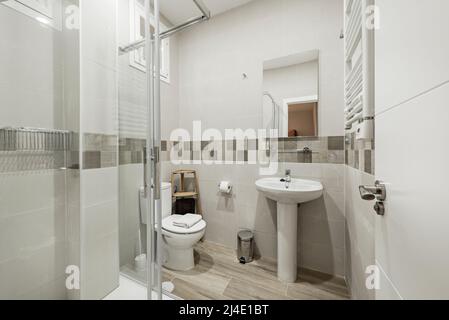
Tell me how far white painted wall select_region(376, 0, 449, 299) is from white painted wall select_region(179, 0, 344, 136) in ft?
3.92

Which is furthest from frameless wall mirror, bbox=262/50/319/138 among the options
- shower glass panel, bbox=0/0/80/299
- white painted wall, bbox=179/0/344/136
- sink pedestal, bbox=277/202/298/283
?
shower glass panel, bbox=0/0/80/299

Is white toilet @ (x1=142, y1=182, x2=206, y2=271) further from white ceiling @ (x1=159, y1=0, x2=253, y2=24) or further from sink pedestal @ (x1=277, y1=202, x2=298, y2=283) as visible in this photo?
white ceiling @ (x1=159, y1=0, x2=253, y2=24)

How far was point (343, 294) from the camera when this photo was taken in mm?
1412

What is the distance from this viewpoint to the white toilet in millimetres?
1578

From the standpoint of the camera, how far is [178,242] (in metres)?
1.59

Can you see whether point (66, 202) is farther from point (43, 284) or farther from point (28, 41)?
point (28, 41)

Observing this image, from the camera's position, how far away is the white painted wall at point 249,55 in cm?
160

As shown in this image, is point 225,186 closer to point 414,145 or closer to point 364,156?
point 364,156

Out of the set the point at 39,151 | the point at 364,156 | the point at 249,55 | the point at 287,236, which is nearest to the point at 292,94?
the point at 249,55

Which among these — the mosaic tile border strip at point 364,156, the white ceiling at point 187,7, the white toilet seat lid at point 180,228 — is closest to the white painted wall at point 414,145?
the mosaic tile border strip at point 364,156

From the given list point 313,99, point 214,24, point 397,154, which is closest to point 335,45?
point 313,99

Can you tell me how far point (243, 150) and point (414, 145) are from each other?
1.60 metres

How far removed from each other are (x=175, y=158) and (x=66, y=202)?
1.15 meters

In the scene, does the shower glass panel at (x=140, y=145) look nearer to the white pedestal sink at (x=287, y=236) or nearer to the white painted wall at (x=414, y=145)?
the white pedestal sink at (x=287, y=236)
